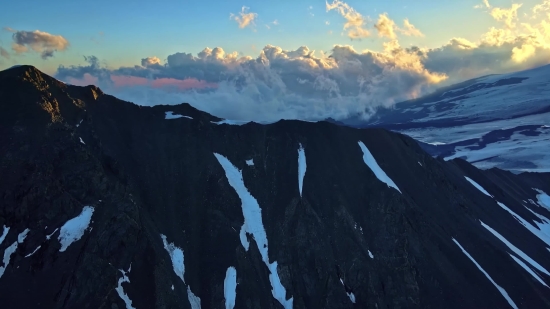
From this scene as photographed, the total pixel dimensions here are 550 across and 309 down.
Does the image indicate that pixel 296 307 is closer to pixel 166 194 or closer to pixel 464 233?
pixel 166 194

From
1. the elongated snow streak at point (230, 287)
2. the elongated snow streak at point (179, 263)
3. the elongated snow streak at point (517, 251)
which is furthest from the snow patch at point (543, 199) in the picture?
the elongated snow streak at point (179, 263)

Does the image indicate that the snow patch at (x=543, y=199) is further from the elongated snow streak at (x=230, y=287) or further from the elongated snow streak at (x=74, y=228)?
the elongated snow streak at (x=74, y=228)

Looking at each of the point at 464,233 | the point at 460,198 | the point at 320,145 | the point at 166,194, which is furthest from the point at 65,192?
the point at 460,198

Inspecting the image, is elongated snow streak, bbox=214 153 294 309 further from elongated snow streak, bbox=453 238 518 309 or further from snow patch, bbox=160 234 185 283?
elongated snow streak, bbox=453 238 518 309

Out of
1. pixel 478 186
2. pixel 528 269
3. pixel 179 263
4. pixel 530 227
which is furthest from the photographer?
pixel 478 186

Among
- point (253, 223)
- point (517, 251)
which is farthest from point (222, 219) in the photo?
point (517, 251)

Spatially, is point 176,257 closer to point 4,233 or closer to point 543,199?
point 4,233
